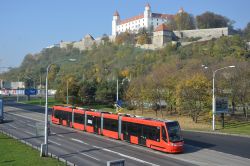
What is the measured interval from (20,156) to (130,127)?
1093 centimetres

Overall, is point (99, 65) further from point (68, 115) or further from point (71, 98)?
point (68, 115)

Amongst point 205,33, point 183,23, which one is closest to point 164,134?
point 205,33

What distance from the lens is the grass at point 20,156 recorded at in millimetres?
26391

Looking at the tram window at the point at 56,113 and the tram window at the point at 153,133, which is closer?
the tram window at the point at 153,133

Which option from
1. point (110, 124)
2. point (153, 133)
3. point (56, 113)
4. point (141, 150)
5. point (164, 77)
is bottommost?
point (141, 150)

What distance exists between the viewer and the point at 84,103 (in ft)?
315

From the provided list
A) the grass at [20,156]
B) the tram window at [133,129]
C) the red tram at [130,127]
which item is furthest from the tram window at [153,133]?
the grass at [20,156]

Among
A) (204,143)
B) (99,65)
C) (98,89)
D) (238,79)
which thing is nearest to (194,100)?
(238,79)

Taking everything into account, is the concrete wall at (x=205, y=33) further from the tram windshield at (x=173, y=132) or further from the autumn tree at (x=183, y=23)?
the tram windshield at (x=173, y=132)

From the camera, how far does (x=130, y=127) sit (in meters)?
35.6

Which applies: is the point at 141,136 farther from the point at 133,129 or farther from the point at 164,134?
the point at 164,134

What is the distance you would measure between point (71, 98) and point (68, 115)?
45113 millimetres

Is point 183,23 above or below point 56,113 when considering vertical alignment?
above

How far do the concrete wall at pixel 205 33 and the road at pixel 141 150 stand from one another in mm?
118795
